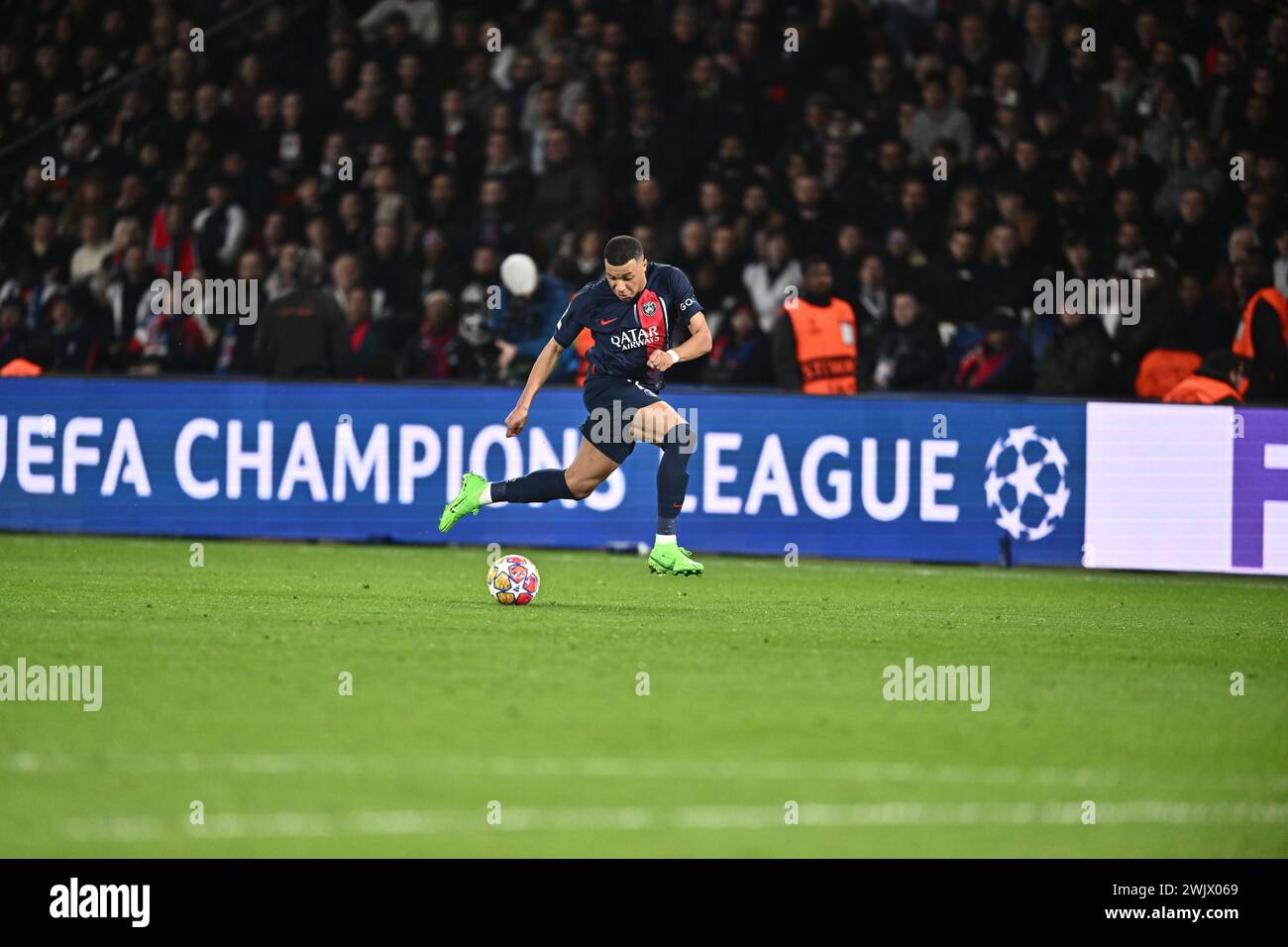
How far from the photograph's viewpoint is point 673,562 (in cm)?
1281

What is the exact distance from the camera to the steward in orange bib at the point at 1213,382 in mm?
15539

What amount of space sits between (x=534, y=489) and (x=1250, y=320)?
6276mm

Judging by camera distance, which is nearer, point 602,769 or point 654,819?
point 654,819

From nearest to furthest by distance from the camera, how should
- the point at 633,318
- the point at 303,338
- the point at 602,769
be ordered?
the point at 602,769, the point at 633,318, the point at 303,338

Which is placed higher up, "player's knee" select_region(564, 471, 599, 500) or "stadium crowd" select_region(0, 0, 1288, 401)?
"stadium crowd" select_region(0, 0, 1288, 401)

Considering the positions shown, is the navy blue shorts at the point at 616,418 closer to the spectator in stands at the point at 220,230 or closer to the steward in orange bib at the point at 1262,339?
the steward in orange bib at the point at 1262,339

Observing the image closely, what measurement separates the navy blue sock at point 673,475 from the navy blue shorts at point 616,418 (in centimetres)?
25

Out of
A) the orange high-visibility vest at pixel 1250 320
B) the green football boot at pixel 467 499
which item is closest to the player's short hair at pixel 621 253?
the green football boot at pixel 467 499

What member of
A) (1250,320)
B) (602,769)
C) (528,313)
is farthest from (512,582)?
(1250,320)

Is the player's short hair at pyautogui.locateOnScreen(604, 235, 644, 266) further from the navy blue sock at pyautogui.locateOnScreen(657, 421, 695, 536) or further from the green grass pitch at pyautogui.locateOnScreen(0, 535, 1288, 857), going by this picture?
the green grass pitch at pyautogui.locateOnScreen(0, 535, 1288, 857)

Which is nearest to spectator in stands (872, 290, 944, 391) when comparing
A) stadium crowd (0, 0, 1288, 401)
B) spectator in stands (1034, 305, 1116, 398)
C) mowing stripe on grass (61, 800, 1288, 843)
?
stadium crowd (0, 0, 1288, 401)

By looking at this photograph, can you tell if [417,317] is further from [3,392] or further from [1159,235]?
[1159,235]

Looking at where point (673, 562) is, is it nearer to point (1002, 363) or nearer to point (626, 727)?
point (1002, 363)

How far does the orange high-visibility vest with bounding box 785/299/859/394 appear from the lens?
54.2 ft
